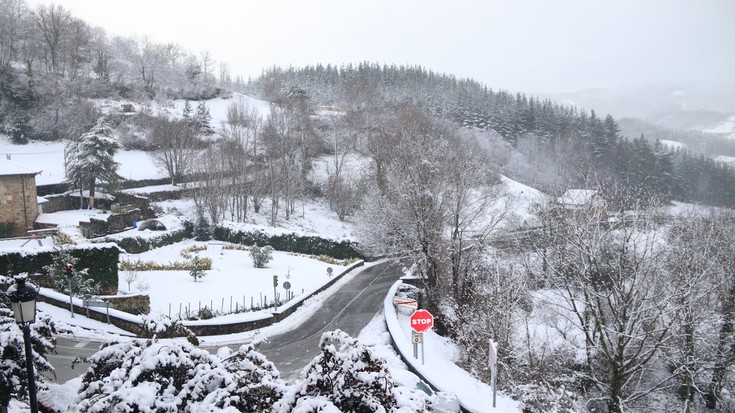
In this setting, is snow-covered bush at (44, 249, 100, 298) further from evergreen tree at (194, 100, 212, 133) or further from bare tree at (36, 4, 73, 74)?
bare tree at (36, 4, 73, 74)

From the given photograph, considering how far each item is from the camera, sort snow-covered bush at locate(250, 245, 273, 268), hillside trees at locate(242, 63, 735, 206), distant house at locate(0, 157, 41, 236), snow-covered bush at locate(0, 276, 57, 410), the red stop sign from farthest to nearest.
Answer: hillside trees at locate(242, 63, 735, 206)
distant house at locate(0, 157, 41, 236)
snow-covered bush at locate(250, 245, 273, 268)
the red stop sign
snow-covered bush at locate(0, 276, 57, 410)

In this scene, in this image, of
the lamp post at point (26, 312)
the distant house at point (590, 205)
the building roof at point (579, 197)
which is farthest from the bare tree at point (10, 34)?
the lamp post at point (26, 312)

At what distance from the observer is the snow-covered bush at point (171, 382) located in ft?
15.2

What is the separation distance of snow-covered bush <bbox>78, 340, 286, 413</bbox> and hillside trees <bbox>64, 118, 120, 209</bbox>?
108 feet

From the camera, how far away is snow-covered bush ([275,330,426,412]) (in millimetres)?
4617

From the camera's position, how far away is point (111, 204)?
3547cm

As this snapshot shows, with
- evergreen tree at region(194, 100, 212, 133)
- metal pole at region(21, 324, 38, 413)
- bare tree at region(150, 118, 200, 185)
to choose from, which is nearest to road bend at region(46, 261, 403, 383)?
metal pole at region(21, 324, 38, 413)

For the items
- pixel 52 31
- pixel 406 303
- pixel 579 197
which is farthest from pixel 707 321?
pixel 52 31

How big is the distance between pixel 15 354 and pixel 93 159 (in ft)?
100

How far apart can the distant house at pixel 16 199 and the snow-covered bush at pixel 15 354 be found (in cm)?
2271

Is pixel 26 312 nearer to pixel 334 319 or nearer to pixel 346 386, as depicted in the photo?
pixel 346 386

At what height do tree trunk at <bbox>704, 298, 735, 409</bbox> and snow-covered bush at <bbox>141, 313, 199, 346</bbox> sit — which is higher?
snow-covered bush at <bbox>141, 313, 199, 346</bbox>

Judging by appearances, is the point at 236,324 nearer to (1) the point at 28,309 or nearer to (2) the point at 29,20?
(1) the point at 28,309

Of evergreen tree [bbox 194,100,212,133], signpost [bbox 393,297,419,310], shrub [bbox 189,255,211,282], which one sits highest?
evergreen tree [bbox 194,100,212,133]
